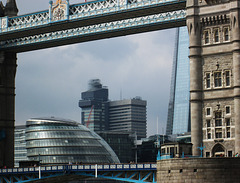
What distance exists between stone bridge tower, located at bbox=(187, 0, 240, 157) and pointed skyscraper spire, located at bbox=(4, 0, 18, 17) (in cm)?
4046

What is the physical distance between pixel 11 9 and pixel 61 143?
69259 millimetres

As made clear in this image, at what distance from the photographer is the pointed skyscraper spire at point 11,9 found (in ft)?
359

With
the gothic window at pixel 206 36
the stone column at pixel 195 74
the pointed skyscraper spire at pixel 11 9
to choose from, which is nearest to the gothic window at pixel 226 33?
the gothic window at pixel 206 36

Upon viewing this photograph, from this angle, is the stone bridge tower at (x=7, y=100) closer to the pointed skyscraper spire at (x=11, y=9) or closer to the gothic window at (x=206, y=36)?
the pointed skyscraper spire at (x=11, y=9)

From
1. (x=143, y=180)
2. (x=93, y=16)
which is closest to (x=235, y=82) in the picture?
(x=143, y=180)

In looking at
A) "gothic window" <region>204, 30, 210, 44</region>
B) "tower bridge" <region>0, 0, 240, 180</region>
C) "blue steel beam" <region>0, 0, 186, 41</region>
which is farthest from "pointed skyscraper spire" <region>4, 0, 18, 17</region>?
"gothic window" <region>204, 30, 210, 44</region>

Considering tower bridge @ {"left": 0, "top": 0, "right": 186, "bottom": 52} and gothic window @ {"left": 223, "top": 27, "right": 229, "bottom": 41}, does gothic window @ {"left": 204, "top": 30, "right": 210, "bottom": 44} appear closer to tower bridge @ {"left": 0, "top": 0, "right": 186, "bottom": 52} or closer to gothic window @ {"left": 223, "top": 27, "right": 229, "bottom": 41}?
gothic window @ {"left": 223, "top": 27, "right": 229, "bottom": 41}

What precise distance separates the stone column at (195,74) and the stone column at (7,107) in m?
41.9

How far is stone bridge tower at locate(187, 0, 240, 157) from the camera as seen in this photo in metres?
78.1

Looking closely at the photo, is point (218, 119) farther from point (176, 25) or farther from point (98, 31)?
point (98, 31)

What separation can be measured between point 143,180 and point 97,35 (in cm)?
2678

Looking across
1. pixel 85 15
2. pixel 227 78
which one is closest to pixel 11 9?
pixel 85 15

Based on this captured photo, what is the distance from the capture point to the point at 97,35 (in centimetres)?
9944

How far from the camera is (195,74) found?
265ft
